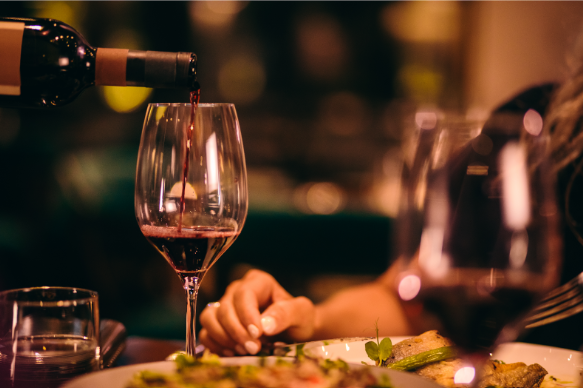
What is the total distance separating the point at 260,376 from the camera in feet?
1.47

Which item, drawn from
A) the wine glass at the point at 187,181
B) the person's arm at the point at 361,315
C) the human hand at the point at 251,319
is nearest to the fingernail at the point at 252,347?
the human hand at the point at 251,319

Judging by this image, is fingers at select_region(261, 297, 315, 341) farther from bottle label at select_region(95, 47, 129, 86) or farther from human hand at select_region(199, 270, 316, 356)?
bottle label at select_region(95, 47, 129, 86)

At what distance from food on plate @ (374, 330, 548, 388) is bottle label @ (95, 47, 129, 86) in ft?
1.57

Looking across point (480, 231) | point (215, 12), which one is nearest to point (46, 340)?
point (480, 231)

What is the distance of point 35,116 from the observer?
13.7 feet

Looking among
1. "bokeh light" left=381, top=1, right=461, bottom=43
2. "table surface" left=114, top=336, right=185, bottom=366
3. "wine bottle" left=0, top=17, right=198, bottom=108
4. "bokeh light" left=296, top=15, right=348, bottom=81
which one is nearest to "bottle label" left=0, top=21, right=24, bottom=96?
"wine bottle" left=0, top=17, right=198, bottom=108

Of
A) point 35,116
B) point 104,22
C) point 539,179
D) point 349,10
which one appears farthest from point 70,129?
point 539,179

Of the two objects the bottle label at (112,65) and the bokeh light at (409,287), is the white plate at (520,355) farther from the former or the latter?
the bottle label at (112,65)

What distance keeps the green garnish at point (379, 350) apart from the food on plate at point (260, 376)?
17cm

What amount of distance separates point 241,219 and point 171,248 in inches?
Answer: 3.8

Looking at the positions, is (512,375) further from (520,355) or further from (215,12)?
(215,12)

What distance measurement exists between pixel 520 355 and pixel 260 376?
0.38 meters

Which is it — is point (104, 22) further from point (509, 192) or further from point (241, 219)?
point (509, 192)

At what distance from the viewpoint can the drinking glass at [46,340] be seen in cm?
59
